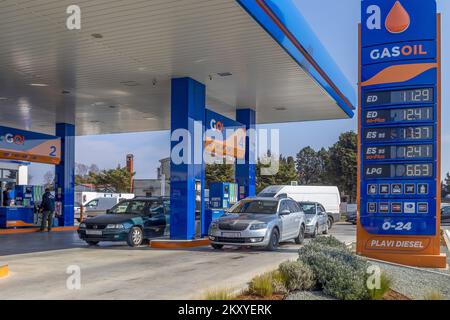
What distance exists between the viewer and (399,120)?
38.6ft

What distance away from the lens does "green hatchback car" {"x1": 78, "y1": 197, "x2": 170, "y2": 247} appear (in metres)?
14.9

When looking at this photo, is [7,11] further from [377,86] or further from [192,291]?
[377,86]

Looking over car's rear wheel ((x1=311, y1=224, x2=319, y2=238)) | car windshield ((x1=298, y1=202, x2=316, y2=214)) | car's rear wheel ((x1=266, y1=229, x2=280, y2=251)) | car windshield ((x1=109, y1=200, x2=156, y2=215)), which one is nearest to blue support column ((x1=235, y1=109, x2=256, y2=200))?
car windshield ((x1=298, y1=202, x2=316, y2=214))

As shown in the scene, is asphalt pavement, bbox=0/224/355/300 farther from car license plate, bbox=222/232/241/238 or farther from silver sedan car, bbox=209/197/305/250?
car license plate, bbox=222/232/241/238

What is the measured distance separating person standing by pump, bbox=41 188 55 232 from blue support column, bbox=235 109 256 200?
7957 millimetres

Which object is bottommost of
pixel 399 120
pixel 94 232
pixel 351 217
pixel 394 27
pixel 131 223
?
pixel 351 217

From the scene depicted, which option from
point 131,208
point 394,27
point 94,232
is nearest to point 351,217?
point 131,208

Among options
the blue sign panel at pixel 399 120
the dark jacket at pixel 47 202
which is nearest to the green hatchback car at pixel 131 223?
the dark jacket at pixel 47 202

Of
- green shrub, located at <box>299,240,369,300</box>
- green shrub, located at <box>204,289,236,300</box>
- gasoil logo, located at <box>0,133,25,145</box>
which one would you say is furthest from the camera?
gasoil logo, located at <box>0,133,25,145</box>

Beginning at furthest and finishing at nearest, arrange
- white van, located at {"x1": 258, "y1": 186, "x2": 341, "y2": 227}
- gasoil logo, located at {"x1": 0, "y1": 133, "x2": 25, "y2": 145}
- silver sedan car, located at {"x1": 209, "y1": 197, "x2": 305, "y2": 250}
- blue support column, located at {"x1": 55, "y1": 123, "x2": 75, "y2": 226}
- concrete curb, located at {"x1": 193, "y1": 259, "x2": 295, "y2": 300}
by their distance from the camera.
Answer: white van, located at {"x1": 258, "y1": 186, "x2": 341, "y2": 227} < blue support column, located at {"x1": 55, "y1": 123, "x2": 75, "y2": 226} < gasoil logo, located at {"x1": 0, "y1": 133, "x2": 25, "y2": 145} < silver sedan car, located at {"x1": 209, "y1": 197, "x2": 305, "y2": 250} < concrete curb, located at {"x1": 193, "y1": 259, "x2": 295, "y2": 300}

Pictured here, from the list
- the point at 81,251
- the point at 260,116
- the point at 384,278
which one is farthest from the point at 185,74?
the point at 384,278

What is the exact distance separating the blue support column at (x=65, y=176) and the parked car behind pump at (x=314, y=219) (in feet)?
37.4

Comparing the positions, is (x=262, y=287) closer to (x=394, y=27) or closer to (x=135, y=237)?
(x=394, y=27)

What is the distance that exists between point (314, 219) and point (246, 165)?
12.6ft
